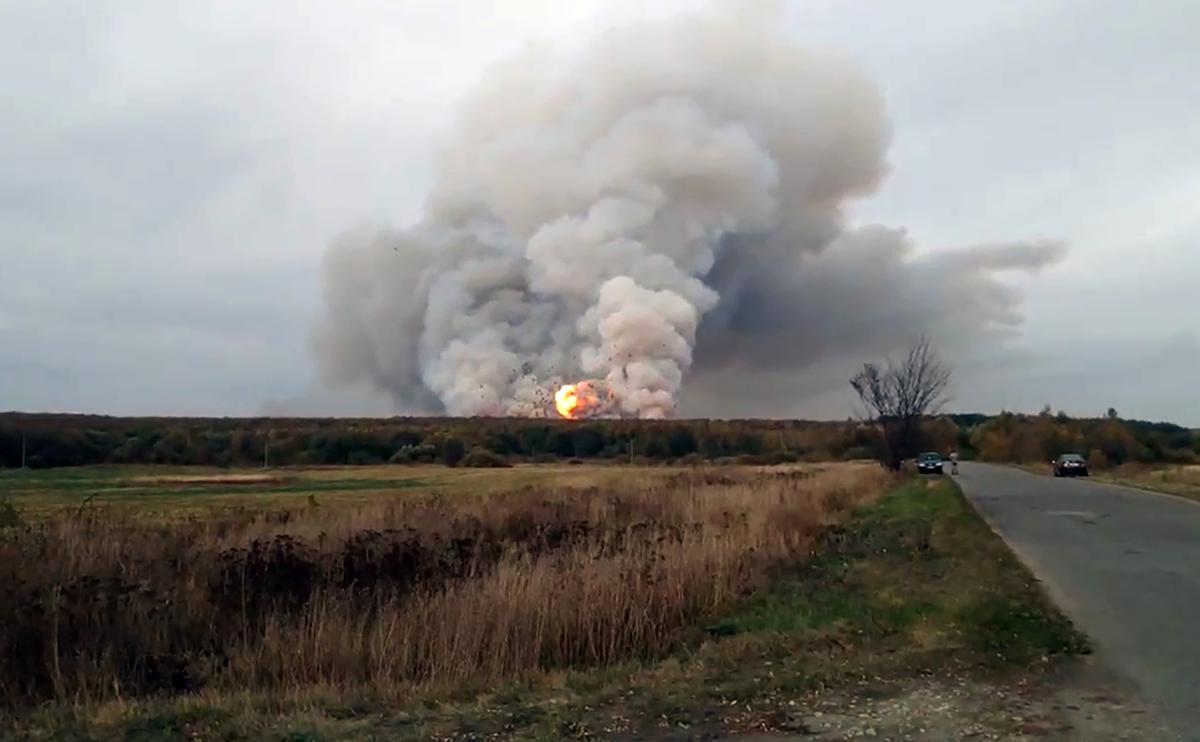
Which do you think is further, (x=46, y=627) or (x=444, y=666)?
(x=46, y=627)

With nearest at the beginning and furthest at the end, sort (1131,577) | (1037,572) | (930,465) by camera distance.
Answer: (1131,577) → (1037,572) → (930,465)

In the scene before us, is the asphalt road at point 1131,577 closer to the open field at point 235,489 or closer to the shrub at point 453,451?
the open field at point 235,489

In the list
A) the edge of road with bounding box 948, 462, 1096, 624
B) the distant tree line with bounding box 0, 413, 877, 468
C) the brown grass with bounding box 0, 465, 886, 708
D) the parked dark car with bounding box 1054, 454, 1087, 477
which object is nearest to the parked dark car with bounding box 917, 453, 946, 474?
the parked dark car with bounding box 1054, 454, 1087, 477

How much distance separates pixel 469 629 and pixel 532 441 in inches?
4002

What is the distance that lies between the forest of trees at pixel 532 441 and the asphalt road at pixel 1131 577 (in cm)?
4972

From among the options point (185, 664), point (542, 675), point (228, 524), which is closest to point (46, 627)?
point (185, 664)

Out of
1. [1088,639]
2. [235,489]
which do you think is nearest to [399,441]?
[235,489]

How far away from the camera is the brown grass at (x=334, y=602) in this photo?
33.1 ft

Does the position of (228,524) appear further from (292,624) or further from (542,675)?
(542,675)

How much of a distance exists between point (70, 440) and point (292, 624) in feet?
239

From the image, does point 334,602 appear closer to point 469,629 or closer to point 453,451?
point 469,629

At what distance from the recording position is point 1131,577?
14609mm

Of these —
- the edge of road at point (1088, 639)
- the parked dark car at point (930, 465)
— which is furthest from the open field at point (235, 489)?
the parked dark car at point (930, 465)

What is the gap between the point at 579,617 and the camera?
36.4ft
